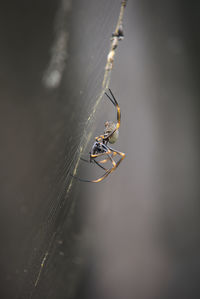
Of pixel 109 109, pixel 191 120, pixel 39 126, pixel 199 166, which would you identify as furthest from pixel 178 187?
pixel 39 126

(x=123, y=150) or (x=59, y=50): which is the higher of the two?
(x=59, y=50)

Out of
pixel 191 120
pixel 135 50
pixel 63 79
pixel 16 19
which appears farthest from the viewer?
pixel 191 120

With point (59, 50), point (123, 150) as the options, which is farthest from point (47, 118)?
point (123, 150)

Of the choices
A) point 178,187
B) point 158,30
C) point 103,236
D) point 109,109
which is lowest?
point 103,236

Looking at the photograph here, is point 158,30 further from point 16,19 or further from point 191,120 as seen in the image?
point 16,19

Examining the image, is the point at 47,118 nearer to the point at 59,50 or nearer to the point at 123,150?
the point at 59,50

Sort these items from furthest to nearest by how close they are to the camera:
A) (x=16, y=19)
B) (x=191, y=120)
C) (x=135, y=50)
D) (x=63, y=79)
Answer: (x=191, y=120), (x=135, y=50), (x=63, y=79), (x=16, y=19)

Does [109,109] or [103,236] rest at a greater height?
[109,109]

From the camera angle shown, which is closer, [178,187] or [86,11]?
[86,11]
